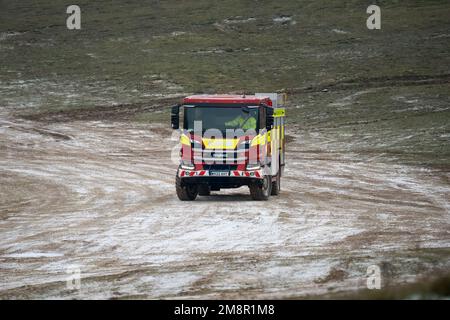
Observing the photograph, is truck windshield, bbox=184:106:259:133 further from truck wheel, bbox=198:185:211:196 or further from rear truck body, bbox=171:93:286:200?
truck wheel, bbox=198:185:211:196

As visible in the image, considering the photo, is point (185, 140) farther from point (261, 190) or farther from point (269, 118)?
point (261, 190)

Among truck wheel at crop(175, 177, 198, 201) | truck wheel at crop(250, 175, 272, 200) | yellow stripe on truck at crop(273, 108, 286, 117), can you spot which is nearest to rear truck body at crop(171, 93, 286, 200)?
truck wheel at crop(250, 175, 272, 200)

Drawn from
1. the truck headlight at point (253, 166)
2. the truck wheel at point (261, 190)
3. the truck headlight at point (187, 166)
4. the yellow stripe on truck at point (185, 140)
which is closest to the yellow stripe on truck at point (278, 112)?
the truck wheel at point (261, 190)

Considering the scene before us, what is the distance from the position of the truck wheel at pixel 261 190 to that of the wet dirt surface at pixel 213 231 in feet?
1.32

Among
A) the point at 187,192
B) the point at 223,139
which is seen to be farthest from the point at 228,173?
the point at 187,192

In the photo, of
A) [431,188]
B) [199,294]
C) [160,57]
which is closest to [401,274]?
[199,294]

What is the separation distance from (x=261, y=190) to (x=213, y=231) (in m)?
5.72

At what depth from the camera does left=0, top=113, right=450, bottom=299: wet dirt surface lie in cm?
1588

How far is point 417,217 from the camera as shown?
2458 cm

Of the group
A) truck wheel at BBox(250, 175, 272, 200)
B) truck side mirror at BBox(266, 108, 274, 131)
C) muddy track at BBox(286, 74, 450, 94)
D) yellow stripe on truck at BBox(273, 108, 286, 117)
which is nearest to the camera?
truck side mirror at BBox(266, 108, 274, 131)

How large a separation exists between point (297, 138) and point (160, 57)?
75.7 ft

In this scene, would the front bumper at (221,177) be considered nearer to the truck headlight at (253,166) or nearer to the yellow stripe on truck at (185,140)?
the truck headlight at (253,166)

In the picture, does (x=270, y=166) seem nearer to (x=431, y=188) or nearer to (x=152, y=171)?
(x=431, y=188)

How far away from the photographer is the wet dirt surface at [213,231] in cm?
1588
